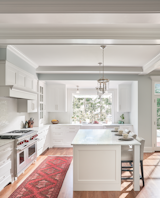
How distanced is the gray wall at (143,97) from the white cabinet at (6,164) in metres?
3.02

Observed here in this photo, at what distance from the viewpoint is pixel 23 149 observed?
389 cm

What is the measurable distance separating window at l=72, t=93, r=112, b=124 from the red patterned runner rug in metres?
3.04

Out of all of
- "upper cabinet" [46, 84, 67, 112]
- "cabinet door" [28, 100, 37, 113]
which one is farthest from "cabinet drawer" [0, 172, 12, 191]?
"upper cabinet" [46, 84, 67, 112]

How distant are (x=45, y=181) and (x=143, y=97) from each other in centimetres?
395

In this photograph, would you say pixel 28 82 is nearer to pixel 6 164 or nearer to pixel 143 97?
pixel 6 164

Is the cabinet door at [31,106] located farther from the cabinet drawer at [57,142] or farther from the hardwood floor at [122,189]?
Answer: the cabinet drawer at [57,142]

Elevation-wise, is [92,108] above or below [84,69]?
below

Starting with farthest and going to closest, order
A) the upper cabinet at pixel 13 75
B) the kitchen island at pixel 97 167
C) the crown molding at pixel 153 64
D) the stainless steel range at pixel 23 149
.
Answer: the crown molding at pixel 153 64 < the stainless steel range at pixel 23 149 < the upper cabinet at pixel 13 75 < the kitchen island at pixel 97 167

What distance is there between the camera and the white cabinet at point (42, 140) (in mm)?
5316

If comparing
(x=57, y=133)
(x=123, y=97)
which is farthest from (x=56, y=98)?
(x=123, y=97)

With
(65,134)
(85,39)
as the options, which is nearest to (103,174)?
(85,39)

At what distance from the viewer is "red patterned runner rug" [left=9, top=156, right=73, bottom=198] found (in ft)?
10.2

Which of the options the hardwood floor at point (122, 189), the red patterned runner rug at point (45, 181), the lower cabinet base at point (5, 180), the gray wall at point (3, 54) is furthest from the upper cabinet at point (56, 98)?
the lower cabinet base at point (5, 180)
